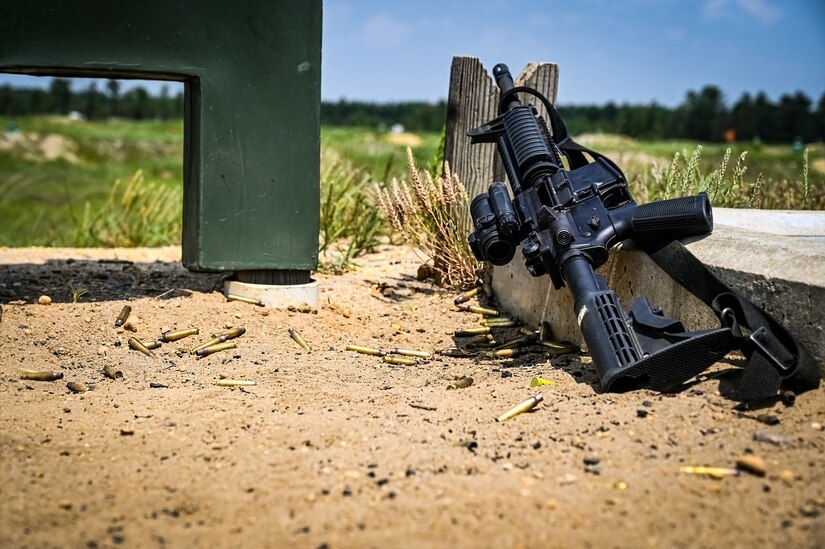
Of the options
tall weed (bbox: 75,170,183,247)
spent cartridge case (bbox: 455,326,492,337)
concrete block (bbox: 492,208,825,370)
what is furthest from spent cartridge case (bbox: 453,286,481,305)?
tall weed (bbox: 75,170,183,247)

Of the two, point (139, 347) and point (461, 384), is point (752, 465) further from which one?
point (139, 347)

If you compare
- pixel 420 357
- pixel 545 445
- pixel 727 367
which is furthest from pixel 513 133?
pixel 545 445

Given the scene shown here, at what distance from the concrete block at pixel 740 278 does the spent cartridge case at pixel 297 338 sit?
1304 mm

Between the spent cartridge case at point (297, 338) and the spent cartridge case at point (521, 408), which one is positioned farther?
the spent cartridge case at point (297, 338)

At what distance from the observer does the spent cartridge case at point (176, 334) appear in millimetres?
4723

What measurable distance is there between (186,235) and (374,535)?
3287 millimetres

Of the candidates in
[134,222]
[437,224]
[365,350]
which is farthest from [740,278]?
[134,222]

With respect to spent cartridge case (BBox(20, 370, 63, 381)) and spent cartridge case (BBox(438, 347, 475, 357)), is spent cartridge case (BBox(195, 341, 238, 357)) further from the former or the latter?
spent cartridge case (BBox(438, 347, 475, 357))

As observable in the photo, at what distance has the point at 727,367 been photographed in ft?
11.9

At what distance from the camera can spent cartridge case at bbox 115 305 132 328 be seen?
483cm

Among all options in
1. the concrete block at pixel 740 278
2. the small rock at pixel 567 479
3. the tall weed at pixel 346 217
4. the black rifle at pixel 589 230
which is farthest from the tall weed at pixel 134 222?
the small rock at pixel 567 479

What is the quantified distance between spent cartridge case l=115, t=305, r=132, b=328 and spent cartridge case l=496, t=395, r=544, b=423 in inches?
94.2

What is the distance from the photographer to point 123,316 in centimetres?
488

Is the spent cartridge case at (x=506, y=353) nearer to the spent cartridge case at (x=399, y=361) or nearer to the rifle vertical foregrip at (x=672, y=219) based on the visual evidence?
the spent cartridge case at (x=399, y=361)
